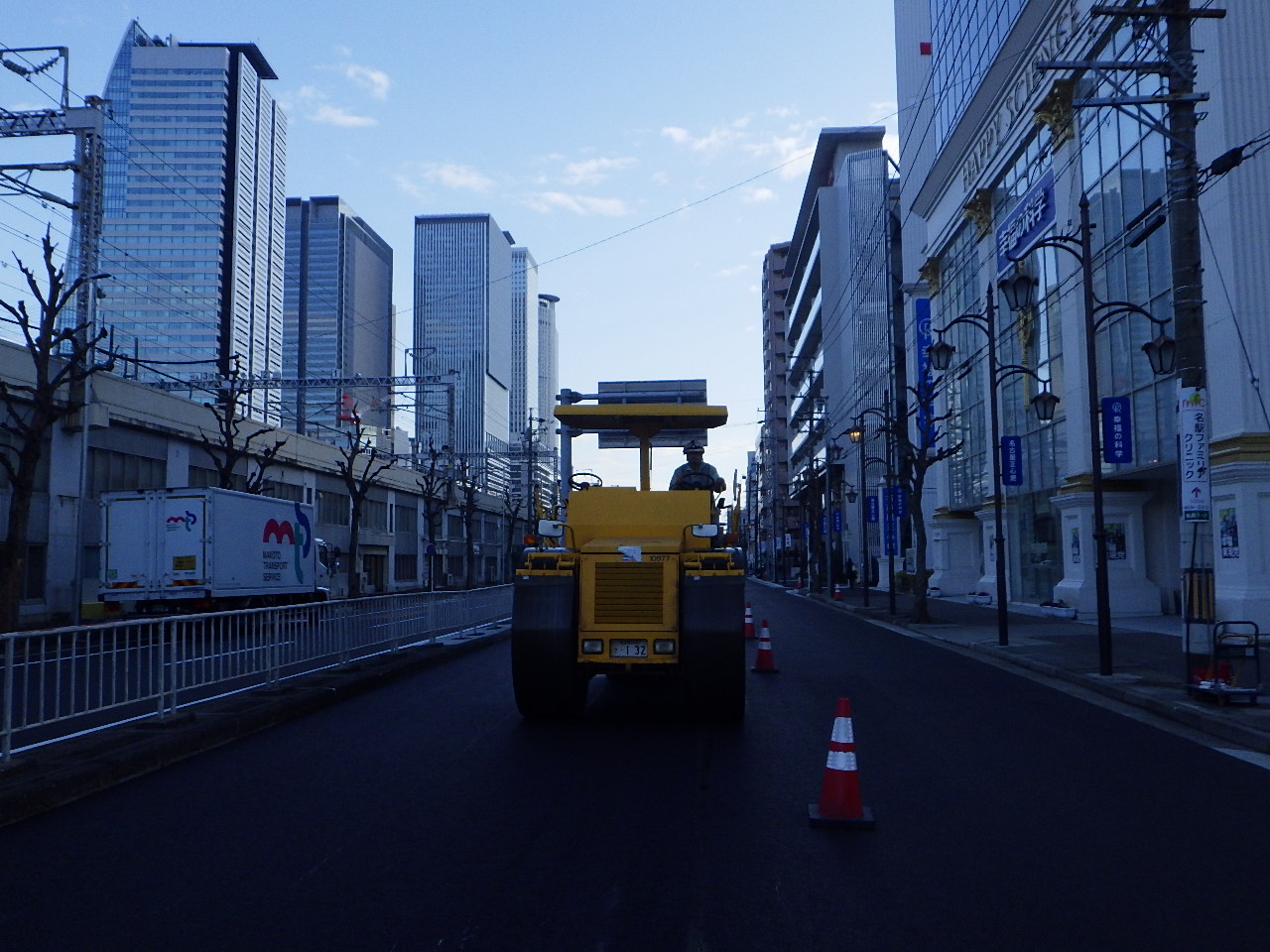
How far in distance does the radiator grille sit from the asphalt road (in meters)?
1.05

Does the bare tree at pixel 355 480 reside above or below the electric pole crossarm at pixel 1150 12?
below

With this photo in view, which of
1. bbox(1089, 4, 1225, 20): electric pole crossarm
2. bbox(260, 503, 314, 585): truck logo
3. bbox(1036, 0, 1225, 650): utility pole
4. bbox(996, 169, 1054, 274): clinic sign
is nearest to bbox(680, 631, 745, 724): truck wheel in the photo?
bbox(1036, 0, 1225, 650): utility pole

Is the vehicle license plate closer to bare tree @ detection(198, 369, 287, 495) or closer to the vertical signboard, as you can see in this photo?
the vertical signboard

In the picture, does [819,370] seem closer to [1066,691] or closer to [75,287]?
[75,287]

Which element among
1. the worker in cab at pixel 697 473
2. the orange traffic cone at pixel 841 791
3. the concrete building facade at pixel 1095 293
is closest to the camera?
the orange traffic cone at pixel 841 791

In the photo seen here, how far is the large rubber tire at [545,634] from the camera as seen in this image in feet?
32.6

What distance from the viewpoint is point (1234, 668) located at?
12109 mm

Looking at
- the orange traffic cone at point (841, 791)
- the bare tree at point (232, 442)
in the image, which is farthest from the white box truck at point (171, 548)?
the orange traffic cone at point (841, 791)

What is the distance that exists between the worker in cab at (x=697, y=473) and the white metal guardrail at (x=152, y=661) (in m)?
4.89

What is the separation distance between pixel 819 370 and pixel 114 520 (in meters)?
62.4

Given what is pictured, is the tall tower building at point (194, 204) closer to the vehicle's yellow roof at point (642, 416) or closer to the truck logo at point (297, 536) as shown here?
the truck logo at point (297, 536)

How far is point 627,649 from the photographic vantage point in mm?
9977

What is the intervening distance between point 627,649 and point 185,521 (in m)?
16.7

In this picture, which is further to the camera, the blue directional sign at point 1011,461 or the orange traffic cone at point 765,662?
the blue directional sign at point 1011,461
